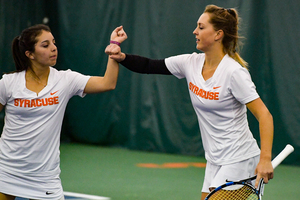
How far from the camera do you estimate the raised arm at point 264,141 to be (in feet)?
8.08

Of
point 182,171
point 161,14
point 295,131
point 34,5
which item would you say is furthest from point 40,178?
point 34,5

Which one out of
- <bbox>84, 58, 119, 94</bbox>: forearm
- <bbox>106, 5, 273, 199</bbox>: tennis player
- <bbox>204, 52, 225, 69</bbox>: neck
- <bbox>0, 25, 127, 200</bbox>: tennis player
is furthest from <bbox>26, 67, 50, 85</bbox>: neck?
<bbox>204, 52, 225, 69</bbox>: neck

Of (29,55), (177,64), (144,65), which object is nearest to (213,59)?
(177,64)

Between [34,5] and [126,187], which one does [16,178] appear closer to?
[126,187]

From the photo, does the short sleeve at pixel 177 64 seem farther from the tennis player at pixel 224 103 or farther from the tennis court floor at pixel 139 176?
the tennis court floor at pixel 139 176

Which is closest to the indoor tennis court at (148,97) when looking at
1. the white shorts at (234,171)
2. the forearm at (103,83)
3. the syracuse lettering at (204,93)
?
the forearm at (103,83)

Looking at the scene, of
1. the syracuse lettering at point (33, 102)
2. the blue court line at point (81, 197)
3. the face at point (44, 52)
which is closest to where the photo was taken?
the syracuse lettering at point (33, 102)

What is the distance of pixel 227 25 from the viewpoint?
9.37 ft

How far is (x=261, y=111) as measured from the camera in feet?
8.43

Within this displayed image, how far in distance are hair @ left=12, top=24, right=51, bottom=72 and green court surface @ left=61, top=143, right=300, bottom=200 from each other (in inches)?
79.9

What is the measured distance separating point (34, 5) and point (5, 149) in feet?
16.7

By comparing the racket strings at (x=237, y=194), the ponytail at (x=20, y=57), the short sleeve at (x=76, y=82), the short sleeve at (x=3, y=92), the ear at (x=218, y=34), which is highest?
the ear at (x=218, y=34)

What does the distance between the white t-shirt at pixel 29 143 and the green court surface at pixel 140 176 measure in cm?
183

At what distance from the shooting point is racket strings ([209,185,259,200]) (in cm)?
250
